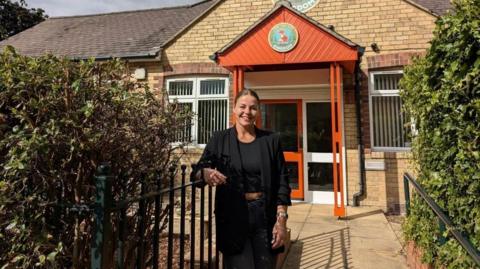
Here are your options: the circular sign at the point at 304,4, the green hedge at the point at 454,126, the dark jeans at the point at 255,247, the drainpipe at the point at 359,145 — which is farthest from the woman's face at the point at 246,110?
the circular sign at the point at 304,4

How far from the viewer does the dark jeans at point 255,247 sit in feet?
7.74

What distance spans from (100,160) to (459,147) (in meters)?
2.45

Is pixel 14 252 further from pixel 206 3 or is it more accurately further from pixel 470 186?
pixel 206 3

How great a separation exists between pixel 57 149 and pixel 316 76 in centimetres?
641

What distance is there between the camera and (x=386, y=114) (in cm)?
729

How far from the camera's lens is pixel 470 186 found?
2.22 meters

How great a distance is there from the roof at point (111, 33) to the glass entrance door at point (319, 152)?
12.6ft

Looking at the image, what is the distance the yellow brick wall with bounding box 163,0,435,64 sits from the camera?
721 cm

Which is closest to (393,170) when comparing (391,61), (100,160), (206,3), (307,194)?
(307,194)

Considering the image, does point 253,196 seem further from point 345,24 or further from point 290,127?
point 345,24

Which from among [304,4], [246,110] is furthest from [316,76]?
[246,110]

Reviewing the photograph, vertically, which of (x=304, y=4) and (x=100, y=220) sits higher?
(x=304, y=4)

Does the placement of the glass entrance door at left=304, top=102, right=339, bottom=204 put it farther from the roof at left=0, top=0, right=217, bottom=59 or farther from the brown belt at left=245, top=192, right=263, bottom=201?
the brown belt at left=245, top=192, right=263, bottom=201

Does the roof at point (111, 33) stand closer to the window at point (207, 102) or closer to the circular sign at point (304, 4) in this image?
the window at point (207, 102)
